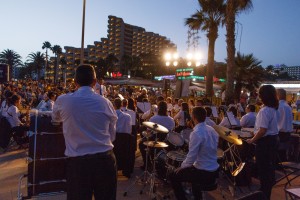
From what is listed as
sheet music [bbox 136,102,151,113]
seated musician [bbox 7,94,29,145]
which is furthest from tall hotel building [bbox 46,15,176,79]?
seated musician [bbox 7,94,29,145]

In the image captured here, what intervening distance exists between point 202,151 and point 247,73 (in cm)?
2014

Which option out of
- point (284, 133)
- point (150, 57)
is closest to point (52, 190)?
point (284, 133)

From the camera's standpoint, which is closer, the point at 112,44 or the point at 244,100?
the point at 244,100

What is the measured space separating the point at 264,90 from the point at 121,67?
10711cm

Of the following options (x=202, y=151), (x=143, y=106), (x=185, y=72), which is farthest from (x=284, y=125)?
(x=185, y=72)

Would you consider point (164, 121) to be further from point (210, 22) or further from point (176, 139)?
point (210, 22)

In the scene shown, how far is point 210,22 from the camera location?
69.7ft

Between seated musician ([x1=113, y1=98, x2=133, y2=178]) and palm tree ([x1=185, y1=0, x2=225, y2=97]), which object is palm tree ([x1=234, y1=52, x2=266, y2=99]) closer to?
palm tree ([x1=185, y1=0, x2=225, y2=97])

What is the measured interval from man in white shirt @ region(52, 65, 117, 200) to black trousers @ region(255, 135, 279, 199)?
9.16 ft

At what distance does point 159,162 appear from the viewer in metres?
5.77

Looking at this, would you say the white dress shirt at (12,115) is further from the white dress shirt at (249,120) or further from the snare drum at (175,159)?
the white dress shirt at (249,120)

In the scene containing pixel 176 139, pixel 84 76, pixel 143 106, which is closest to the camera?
pixel 84 76

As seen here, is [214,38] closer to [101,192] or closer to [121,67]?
[101,192]

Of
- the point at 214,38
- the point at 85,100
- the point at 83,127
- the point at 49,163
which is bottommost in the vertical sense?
the point at 49,163
